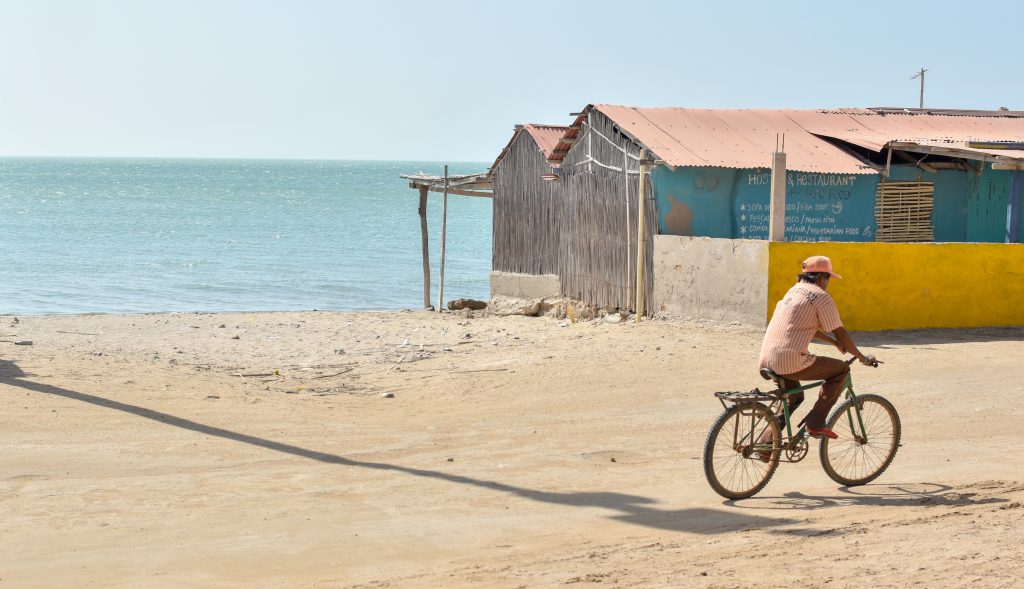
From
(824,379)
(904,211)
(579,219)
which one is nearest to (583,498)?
(824,379)

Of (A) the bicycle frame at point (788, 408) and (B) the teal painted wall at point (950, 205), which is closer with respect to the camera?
(A) the bicycle frame at point (788, 408)

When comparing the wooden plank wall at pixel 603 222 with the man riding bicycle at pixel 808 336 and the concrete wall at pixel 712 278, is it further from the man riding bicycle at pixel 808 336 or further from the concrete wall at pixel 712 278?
the man riding bicycle at pixel 808 336

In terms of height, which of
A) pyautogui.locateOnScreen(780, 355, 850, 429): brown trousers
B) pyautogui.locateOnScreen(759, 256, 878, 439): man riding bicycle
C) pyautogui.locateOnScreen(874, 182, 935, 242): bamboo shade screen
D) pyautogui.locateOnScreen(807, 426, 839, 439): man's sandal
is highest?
pyautogui.locateOnScreen(874, 182, 935, 242): bamboo shade screen

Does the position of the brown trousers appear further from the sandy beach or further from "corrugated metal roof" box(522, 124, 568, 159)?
"corrugated metal roof" box(522, 124, 568, 159)

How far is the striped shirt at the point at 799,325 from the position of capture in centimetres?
706

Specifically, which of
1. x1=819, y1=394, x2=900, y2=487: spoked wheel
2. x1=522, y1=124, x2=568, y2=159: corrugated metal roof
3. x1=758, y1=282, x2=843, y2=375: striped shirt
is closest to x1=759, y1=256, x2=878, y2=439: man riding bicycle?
x1=758, y1=282, x2=843, y2=375: striped shirt

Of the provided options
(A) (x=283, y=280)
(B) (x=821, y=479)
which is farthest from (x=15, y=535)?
(A) (x=283, y=280)

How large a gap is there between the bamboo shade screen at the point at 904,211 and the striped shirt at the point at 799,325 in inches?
481

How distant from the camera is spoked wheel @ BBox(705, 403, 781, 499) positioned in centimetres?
716

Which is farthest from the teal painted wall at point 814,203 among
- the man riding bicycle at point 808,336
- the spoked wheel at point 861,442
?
the man riding bicycle at point 808,336

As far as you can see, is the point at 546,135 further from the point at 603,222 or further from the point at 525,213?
the point at 603,222

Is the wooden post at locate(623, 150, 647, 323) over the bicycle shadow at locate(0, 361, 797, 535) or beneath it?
over

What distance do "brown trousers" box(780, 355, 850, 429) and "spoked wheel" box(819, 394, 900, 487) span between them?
0.13 meters

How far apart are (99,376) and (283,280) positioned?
24.6m
